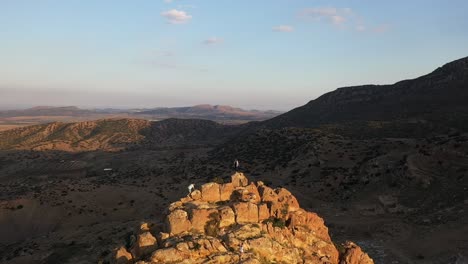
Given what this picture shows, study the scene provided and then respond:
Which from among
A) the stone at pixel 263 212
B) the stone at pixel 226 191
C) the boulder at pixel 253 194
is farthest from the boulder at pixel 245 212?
the stone at pixel 226 191

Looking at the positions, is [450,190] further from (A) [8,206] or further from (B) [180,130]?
(B) [180,130]

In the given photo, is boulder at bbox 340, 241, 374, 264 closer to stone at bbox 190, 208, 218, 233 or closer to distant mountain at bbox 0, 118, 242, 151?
stone at bbox 190, 208, 218, 233

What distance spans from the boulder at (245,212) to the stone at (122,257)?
5.38 metres

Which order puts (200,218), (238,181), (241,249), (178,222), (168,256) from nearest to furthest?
(168,256) → (241,249) → (178,222) → (200,218) → (238,181)

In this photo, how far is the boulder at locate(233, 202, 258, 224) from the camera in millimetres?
20109

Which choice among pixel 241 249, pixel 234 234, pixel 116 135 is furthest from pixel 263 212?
pixel 116 135

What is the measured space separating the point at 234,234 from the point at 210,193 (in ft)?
14.4

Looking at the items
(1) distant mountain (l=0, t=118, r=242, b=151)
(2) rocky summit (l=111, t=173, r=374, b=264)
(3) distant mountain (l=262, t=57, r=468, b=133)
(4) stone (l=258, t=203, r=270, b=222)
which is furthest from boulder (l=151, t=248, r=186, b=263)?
(1) distant mountain (l=0, t=118, r=242, b=151)

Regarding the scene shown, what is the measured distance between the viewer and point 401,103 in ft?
365

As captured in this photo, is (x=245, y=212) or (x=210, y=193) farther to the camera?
(x=210, y=193)

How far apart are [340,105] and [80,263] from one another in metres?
114

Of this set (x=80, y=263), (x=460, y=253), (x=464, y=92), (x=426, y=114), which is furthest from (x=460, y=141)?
(x=464, y=92)

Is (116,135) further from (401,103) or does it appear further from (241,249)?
(241,249)

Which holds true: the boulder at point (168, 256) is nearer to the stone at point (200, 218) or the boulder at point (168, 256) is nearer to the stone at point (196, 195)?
the stone at point (200, 218)
